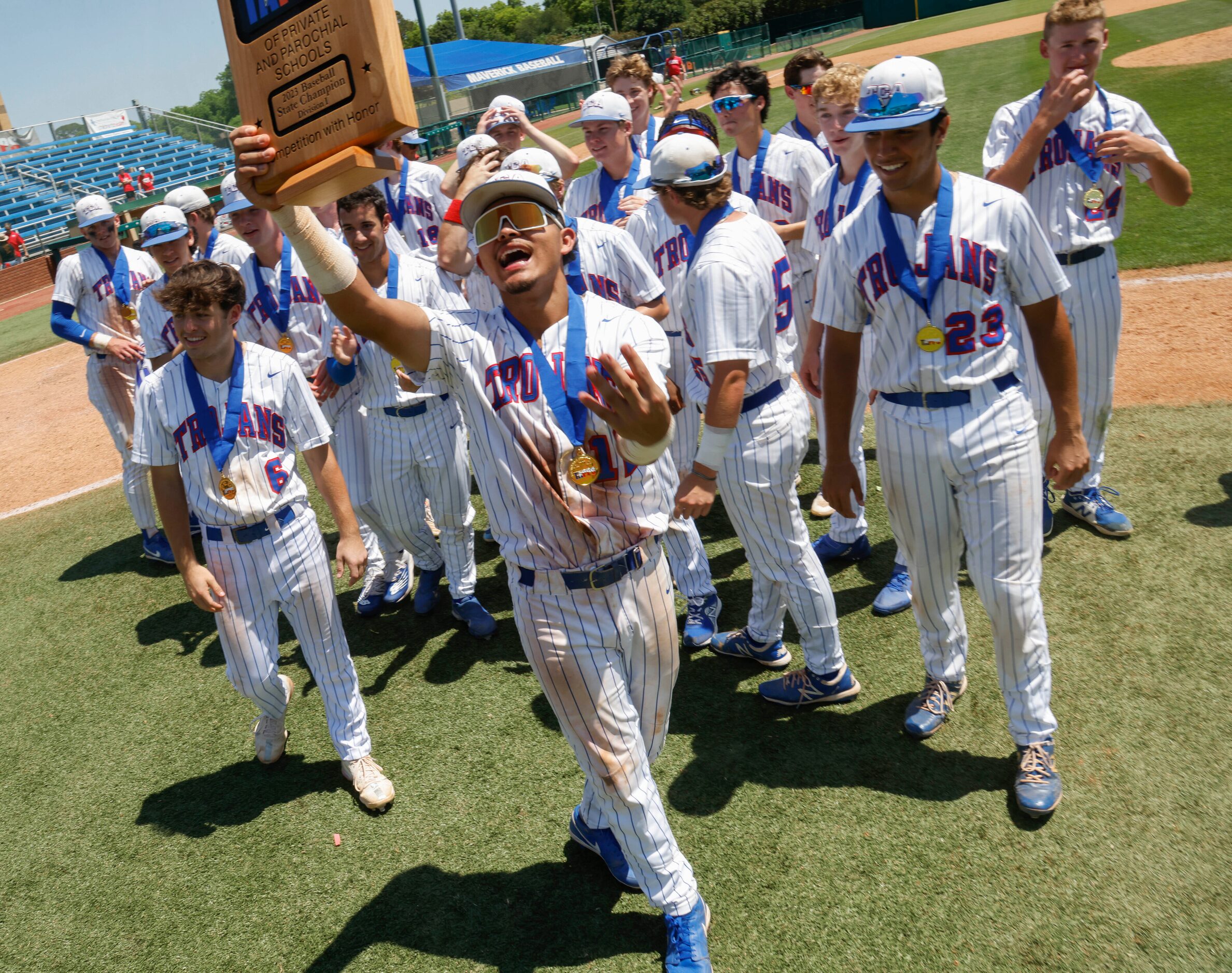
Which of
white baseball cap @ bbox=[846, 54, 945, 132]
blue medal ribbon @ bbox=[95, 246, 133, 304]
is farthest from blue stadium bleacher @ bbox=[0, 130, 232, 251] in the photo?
white baseball cap @ bbox=[846, 54, 945, 132]

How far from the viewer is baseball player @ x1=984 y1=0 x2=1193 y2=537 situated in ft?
15.1

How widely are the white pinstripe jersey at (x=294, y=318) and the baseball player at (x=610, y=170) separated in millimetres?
1720

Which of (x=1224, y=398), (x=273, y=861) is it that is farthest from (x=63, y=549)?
(x=1224, y=398)

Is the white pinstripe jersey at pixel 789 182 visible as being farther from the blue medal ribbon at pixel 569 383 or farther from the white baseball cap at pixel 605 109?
the blue medal ribbon at pixel 569 383

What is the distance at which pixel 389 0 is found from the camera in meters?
2.19

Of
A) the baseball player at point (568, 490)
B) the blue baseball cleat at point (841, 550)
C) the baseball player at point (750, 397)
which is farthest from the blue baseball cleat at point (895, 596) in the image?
the baseball player at point (568, 490)

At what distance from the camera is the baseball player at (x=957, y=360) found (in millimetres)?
3293

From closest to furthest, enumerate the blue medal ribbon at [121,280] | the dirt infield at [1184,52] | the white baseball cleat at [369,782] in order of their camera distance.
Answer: the white baseball cleat at [369,782]
the blue medal ribbon at [121,280]
the dirt infield at [1184,52]

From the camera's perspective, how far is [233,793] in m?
4.66

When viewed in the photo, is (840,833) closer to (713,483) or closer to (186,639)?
(713,483)

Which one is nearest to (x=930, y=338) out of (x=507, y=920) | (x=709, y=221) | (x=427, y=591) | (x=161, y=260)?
(x=709, y=221)

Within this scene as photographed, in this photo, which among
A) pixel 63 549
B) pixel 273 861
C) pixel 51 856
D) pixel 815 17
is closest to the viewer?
pixel 273 861

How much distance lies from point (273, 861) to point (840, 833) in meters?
2.51

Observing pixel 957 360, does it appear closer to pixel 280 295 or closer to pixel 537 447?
pixel 537 447
